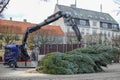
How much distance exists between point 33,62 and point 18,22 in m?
69.3

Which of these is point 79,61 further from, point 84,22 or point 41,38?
point 84,22

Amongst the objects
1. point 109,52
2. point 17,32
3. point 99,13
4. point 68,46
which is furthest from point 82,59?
point 99,13

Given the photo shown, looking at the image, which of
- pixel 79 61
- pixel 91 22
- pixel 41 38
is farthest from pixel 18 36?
pixel 79 61

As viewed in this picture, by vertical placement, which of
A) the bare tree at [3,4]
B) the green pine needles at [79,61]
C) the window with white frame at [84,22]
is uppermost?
the window with white frame at [84,22]

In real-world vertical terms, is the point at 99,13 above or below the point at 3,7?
above

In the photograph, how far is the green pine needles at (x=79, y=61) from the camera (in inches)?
1224

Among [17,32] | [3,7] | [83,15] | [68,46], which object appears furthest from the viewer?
[83,15]

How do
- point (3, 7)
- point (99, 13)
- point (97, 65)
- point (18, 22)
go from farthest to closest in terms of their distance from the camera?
point (99, 13)
point (18, 22)
point (97, 65)
point (3, 7)

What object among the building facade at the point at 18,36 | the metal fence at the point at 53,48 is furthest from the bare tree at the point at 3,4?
the building facade at the point at 18,36

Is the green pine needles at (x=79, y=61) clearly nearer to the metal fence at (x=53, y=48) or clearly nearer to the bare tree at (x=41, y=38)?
the metal fence at (x=53, y=48)

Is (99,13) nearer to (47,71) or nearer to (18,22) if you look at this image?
(18,22)

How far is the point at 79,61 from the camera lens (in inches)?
1261

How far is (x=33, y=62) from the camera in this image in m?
42.9

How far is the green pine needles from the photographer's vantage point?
31.1 m
